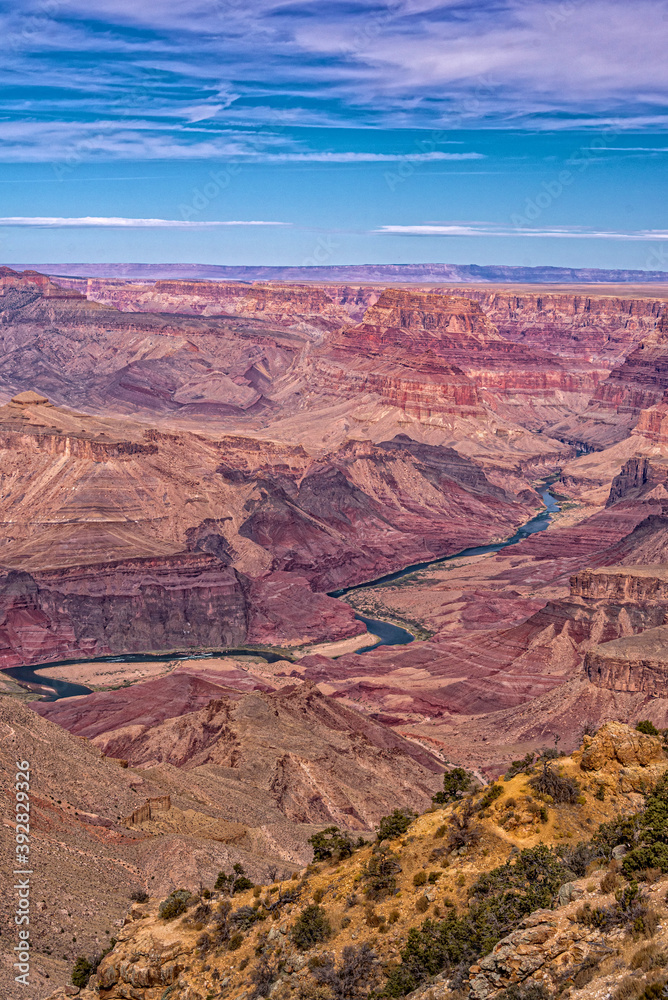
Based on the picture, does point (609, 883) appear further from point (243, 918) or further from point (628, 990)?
point (243, 918)

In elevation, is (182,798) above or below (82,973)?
below

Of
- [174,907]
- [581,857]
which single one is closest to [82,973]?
[174,907]

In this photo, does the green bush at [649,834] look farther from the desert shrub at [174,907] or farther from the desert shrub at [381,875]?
the desert shrub at [174,907]

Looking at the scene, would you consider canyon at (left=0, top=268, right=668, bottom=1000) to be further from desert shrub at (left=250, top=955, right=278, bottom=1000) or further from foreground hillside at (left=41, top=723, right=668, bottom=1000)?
desert shrub at (left=250, top=955, right=278, bottom=1000)

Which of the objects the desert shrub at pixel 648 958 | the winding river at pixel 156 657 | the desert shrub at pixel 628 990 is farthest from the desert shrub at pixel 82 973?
the winding river at pixel 156 657

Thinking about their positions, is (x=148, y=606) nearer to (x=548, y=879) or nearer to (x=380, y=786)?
(x=380, y=786)

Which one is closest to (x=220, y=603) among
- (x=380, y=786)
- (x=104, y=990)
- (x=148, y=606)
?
(x=148, y=606)

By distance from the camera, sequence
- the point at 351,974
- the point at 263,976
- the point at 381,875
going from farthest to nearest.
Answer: the point at 381,875 < the point at 263,976 < the point at 351,974
